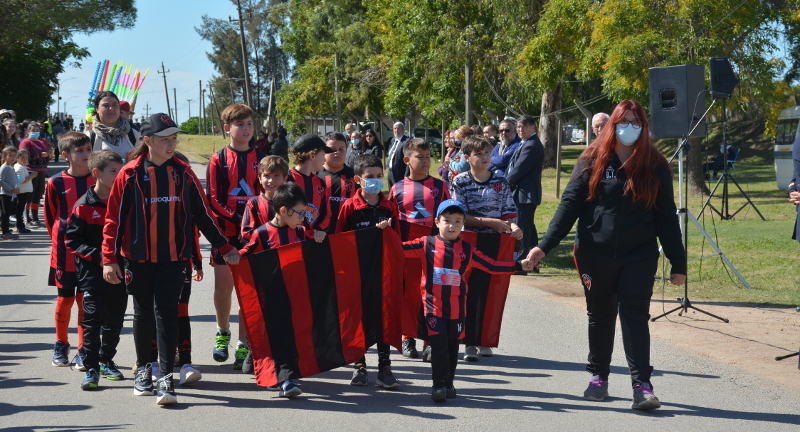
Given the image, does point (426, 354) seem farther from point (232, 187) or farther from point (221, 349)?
point (232, 187)

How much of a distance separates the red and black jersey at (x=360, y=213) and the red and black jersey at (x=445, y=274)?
70 centimetres

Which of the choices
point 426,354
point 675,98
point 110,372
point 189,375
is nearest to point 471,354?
point 426,354

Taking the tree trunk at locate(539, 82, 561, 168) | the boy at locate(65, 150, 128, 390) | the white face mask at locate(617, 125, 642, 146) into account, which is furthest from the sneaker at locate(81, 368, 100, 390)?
the tree trunk at locate(539, 82, 561, 168)

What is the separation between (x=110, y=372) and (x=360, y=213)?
88.5 inches

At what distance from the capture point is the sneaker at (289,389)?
18.7ft

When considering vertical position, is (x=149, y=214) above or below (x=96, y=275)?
above

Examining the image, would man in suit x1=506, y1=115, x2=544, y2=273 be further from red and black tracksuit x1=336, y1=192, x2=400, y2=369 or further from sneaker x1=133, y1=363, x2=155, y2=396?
sneaker x1=133, y1=363, x2=155, y2=396

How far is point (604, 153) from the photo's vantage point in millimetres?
5465

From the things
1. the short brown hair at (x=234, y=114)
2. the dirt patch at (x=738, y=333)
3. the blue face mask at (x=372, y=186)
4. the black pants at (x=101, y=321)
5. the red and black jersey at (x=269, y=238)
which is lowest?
the dirt patch at (x=738, y=333)

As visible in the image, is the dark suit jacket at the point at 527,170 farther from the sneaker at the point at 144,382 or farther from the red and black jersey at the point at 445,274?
the sneaker at the point at 144,382

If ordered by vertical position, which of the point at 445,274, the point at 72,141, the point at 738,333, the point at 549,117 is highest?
the point at 549,117

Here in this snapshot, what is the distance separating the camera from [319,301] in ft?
19.8

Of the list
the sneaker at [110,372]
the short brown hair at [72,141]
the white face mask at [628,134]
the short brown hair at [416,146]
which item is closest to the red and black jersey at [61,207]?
the short brown hair at [72,141]

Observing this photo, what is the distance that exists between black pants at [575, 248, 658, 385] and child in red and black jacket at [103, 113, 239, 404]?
9.05ft
